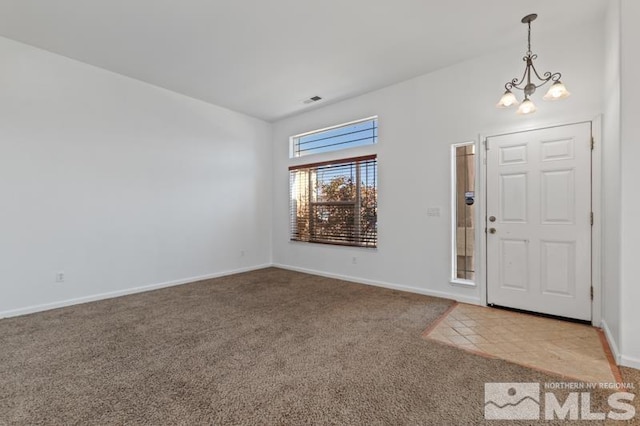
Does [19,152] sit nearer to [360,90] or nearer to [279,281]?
[279,281]

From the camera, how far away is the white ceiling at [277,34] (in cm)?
269

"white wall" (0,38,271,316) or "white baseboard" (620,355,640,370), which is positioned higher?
"white wall" (0,38,271,316)

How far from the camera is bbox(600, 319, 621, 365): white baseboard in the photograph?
221 centimetres

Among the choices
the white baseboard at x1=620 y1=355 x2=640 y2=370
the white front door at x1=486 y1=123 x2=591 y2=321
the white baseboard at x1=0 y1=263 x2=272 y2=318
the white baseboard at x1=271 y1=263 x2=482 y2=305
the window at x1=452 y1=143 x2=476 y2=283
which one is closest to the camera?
the white baseboard at x1=620 y1=355 x2=640 y2=370

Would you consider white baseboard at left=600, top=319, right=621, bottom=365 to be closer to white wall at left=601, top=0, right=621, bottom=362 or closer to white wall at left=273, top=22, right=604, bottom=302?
white wall at left=601, top=0, right=621, bottom=362

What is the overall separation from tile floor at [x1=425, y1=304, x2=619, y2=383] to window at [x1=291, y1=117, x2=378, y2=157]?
9.49 feet

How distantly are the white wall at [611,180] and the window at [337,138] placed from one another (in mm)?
2619

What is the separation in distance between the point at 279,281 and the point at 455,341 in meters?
2.91

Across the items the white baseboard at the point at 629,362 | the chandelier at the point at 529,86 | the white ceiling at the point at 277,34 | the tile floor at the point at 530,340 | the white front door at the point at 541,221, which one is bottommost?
the tile floor at the point at 530,340

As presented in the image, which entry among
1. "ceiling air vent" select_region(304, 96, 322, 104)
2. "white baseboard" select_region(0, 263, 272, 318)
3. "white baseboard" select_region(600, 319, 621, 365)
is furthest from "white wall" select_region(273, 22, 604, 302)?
"white baseboard" select_region(0, 263, 272, 318)

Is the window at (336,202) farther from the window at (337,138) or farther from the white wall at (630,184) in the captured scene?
the white wall at (630,184)

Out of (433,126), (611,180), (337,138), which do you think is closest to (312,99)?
(337,138)

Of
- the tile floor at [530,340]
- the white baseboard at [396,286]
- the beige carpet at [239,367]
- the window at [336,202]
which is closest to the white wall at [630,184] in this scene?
the tile floor at [530,340]
